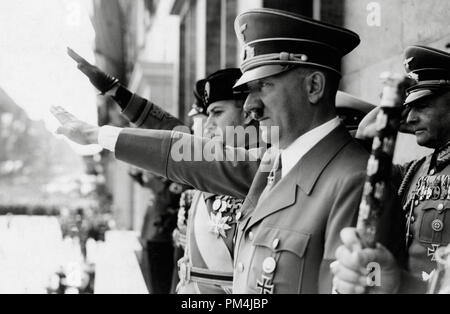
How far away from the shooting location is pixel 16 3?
3.45 m

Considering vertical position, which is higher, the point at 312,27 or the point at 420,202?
the point at 312,27

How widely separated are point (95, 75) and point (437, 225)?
80.9 inches

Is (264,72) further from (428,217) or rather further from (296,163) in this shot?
(428,217)

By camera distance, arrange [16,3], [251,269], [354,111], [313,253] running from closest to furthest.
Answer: [313,253], [251,269], [354,111], [16,3]

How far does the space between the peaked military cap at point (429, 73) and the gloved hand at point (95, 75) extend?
5.64 ft

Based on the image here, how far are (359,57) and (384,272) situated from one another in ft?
10.7

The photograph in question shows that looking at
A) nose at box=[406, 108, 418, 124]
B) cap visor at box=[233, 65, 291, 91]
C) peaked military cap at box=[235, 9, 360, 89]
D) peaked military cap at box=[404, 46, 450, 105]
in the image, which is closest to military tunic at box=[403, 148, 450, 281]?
nose at box=[406, 108, 418, 124]

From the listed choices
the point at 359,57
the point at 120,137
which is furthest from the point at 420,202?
the point at 359,57

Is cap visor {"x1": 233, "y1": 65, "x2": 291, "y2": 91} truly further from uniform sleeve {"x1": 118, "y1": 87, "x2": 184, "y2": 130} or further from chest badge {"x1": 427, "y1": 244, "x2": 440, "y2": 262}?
uniform sleeve {"x1": 118, "y1": 87, "x2": 184, "y2": 130}

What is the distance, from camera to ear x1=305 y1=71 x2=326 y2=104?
2217mm

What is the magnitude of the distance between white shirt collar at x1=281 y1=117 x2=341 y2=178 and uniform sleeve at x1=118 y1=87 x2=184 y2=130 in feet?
5.48

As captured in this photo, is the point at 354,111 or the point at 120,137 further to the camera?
the point at 354,111

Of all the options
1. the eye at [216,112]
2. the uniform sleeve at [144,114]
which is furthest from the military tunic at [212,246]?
the uniform sleeve at [144,114]

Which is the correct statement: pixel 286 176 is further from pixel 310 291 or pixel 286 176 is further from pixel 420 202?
pixel 420 202
